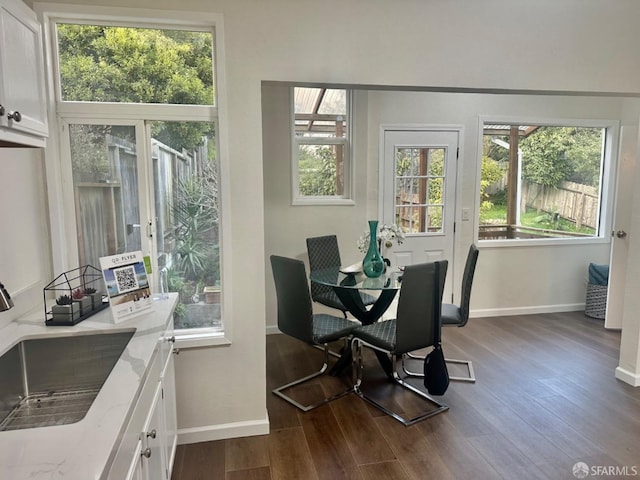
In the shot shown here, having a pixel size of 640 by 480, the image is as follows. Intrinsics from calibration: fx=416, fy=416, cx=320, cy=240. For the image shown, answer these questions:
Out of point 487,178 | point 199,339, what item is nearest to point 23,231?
point 199,339

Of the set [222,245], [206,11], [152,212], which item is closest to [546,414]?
[222,245]

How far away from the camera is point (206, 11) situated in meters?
2.15

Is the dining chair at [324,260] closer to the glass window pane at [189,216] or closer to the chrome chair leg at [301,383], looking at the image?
the chrome chair leg at [301,383]

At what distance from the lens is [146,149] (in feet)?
7.37

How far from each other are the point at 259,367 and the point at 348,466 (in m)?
0.71

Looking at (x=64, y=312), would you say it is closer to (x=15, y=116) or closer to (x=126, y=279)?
(x=126, y=279)

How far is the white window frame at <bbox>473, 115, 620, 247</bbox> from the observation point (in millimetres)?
4434

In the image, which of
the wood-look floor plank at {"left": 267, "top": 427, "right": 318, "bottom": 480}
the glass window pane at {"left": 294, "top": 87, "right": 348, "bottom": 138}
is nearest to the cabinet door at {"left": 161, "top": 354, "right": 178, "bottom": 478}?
the wood-look floor plank at {"left": 267, "top": 427, "right": 318, "bottom": 480}

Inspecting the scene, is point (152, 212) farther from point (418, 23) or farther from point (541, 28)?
point (541, 28)

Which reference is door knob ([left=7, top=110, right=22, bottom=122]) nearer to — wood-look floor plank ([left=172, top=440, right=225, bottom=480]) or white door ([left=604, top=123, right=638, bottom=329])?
wood-look floor plank ([left=172, top=440, right=225, bottom=480])

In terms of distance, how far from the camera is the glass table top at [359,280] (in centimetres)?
287

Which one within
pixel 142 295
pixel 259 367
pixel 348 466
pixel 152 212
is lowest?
pixel 348 466

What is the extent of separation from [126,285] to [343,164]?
9.34ft

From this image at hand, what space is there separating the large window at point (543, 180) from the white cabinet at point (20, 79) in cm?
411
